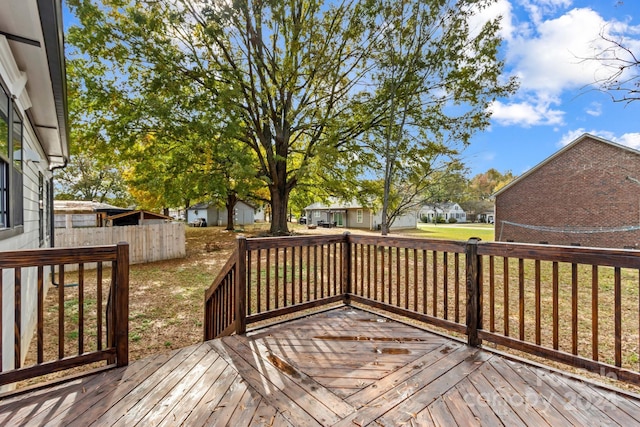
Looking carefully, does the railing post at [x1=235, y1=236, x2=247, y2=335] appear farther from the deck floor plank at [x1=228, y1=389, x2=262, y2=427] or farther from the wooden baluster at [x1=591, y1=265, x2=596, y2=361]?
the wooden baluster at [x1=591, y1=265, x2=596, y2=361]

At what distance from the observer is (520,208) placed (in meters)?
16.0

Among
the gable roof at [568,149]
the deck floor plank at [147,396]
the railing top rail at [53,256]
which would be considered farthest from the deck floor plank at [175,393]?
the gable roof at [568,149]

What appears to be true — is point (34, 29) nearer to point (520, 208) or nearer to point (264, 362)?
Answer: point (264, 362)

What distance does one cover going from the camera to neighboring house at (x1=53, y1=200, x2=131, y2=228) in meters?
11.7

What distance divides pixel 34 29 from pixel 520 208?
19.3m

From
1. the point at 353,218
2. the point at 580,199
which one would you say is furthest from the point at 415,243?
the point at 353,218

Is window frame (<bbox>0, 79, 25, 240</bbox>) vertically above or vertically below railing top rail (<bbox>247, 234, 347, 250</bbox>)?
above

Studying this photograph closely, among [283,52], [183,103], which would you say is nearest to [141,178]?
[183,103]

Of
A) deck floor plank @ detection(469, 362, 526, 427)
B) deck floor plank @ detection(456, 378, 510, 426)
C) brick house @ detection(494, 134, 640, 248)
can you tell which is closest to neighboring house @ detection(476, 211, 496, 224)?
brick house @ detection(494, 134, 640, 248)

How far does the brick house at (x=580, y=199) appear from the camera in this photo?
12.5 m

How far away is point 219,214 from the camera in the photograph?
3056 centimetres

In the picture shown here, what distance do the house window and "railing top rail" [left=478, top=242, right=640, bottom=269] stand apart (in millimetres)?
4439

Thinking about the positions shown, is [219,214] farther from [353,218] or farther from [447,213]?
[447,213]

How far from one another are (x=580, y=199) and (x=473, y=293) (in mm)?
15903
